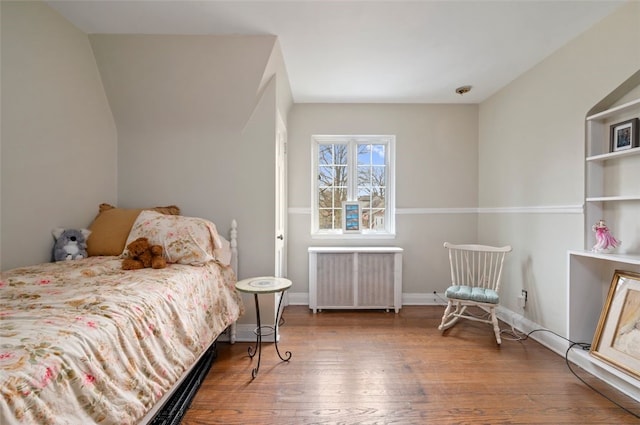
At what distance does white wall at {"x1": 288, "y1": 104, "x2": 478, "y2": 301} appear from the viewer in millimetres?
3428

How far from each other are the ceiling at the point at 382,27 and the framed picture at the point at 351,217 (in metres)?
1.43

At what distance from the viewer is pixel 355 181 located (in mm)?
3568

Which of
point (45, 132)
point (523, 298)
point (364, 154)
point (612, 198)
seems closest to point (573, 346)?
point (523, 298)

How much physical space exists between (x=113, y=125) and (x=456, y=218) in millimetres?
3632

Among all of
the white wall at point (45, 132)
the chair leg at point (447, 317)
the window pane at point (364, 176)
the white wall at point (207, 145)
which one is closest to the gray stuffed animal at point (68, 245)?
the white wall at point (45, 132)

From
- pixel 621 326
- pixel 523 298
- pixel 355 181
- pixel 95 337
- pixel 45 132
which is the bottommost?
pixel 523 298

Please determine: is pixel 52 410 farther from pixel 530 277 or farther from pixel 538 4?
pixel 530 277

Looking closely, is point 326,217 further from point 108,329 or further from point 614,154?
point 108,329

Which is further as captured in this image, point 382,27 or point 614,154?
point 382,27

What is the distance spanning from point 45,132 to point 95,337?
166cm

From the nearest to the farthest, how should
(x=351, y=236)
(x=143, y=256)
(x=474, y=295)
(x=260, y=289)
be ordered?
(x=143, y=256) → (x=260, y=289) → (x=474, y=295) → (x=351, y=236)

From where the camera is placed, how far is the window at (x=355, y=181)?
140 inches

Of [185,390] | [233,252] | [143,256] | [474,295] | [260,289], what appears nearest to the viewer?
[185,390]

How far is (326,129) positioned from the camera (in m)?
3.44
